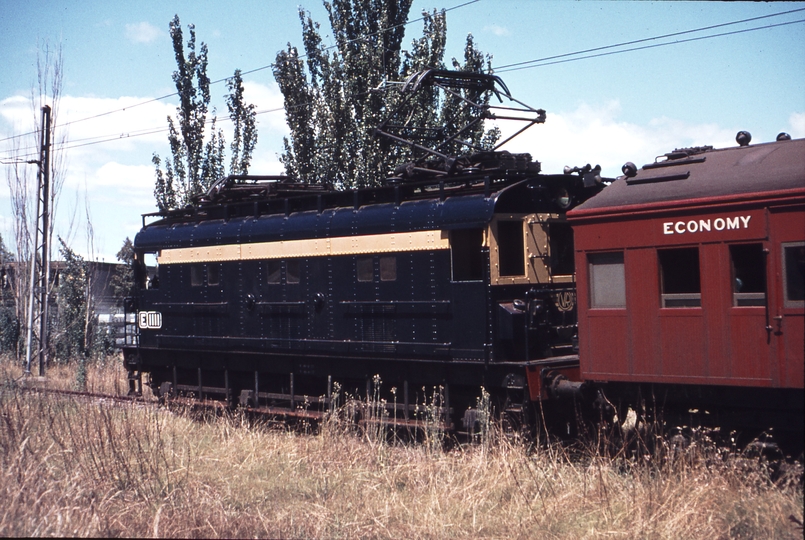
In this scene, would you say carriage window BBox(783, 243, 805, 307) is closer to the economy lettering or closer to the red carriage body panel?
the red carriage body panel

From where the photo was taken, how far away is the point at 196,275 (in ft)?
53.0

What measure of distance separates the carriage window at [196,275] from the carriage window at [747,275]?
10.3 metres

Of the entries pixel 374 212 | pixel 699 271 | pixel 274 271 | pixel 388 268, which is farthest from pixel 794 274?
pixel 274 271

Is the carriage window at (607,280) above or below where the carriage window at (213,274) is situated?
below

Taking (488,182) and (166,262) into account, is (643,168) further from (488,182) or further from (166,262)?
(166,262)

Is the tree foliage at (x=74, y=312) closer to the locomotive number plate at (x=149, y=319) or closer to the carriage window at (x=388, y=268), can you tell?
the locomotive number plate at (x=149, y=319)

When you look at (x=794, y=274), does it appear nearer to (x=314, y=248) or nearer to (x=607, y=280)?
(x=607, y=280)

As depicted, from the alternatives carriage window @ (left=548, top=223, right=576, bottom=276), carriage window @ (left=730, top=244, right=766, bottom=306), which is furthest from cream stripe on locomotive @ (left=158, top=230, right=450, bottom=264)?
carriage window @ (left=730, top=244, right=766, bottom=306)

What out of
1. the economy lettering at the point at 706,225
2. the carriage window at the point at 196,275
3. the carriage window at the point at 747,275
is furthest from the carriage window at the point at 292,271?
the carriage window at the point at 747,275

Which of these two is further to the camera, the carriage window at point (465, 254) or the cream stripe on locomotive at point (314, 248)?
the cream stripe on locomotive at point (314, 248)

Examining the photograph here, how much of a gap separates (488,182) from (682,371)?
3.84 m

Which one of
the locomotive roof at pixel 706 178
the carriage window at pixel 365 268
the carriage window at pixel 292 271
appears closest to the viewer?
the locomotive roof at pixel 706 178

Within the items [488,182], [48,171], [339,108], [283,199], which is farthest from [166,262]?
[48,171]

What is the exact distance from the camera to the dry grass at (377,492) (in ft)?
24.3
